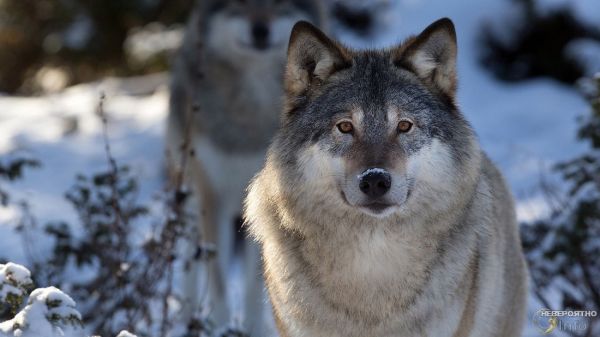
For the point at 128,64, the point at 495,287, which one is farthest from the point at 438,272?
the point at 128,64

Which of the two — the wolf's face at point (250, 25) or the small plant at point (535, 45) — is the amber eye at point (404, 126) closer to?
the wolf's face at point (250, 25)

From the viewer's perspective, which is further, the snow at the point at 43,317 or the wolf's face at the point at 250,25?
the wolf's face at the point at 250,25

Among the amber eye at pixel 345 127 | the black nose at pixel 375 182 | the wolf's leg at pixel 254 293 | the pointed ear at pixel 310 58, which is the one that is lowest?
the wolf's leg at pixel 254 293

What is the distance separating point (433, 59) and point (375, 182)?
30.6 inches

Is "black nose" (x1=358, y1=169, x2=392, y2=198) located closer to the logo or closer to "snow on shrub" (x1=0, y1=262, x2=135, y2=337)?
"snow on shrub" (x1=0, y1=262, x2=135, y2=337)

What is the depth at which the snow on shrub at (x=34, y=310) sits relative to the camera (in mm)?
3250

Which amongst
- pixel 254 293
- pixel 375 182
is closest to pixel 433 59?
pixel 375 182

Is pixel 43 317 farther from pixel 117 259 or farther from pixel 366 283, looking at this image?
pixel 117 259

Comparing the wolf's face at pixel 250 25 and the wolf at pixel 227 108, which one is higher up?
the wolf's face at pixel 250 25

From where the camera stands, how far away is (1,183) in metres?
7.88

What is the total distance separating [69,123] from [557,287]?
583 cm

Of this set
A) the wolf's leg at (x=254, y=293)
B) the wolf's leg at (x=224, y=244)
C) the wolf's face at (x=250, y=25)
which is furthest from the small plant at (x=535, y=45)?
the wolf's leg at (x=254, y=293)

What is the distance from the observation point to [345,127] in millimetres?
4031

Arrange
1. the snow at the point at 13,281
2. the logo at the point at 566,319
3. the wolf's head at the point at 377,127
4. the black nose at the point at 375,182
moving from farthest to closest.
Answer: the logo at the point at 566,319 < the wolf's head at the point at 377,127 < the black nose at the point at 375,182 < the snow at the point at 13,281
